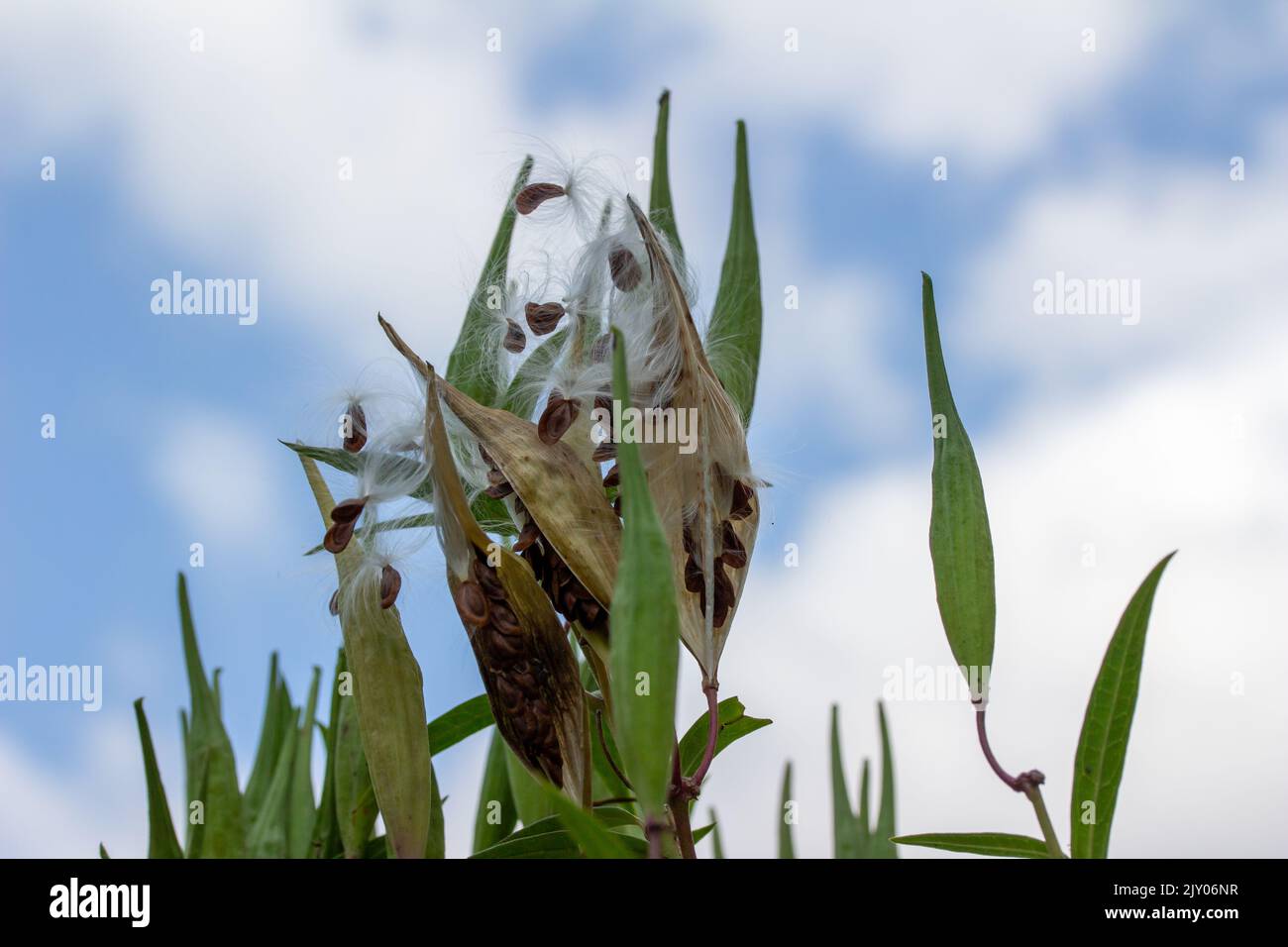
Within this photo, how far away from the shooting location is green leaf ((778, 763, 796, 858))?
1.49m

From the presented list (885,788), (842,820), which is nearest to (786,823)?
(885,788)

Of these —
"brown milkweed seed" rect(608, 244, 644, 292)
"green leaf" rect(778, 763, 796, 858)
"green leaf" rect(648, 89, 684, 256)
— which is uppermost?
"green leaf" rect(648, 89, 684, 256)

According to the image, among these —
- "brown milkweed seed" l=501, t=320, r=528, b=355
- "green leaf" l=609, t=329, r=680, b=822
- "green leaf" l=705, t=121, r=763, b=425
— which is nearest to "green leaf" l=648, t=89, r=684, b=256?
"green leaf" l=705, t=121, r=763, b=425

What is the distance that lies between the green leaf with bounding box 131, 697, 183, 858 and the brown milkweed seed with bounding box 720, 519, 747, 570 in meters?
0.47

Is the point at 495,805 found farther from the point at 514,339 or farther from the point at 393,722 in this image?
the point at 514,339

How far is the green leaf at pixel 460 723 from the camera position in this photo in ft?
3.29

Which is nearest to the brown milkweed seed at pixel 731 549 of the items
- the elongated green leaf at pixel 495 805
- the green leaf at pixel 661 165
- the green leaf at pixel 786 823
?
the green leaf at pixel 661 165

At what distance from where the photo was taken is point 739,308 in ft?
3.52

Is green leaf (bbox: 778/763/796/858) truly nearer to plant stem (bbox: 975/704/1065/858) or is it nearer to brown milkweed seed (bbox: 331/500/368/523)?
plant stem (bbox: 975/704/1065/858)

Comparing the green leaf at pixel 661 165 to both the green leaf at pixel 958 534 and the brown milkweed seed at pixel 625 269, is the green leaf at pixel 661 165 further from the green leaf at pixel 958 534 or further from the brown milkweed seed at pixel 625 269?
the green leaf at pixel 958 534

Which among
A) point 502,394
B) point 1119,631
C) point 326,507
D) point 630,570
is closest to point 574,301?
point 502,394

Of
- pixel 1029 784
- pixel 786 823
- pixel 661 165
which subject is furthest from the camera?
pixel 786 823

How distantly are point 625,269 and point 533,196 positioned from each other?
0.15 metres

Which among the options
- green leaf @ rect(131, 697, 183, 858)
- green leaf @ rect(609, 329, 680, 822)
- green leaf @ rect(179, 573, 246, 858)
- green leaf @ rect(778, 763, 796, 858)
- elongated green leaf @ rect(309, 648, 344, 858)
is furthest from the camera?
green leaf @ rect(778, 763, 796, 858)
